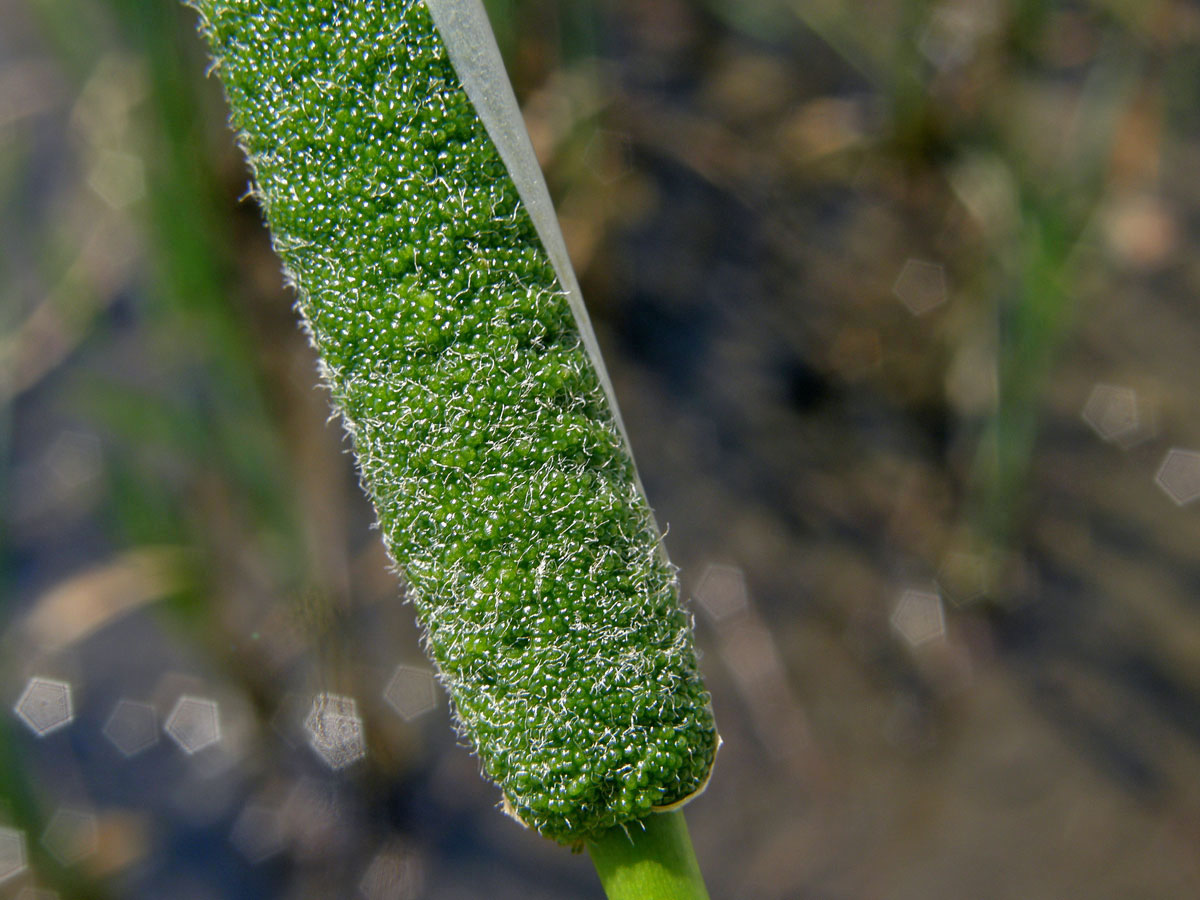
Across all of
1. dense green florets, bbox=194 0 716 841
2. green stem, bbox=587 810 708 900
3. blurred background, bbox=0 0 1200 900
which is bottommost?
blurred background, bbox=0 0 1200 900

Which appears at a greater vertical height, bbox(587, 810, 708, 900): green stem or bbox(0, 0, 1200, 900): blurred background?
bbox(587, 810, 708, 900): green stem

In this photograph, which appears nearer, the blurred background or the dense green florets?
the dense green florets

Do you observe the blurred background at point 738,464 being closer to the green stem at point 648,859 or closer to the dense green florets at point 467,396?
the dense green florets at point 467,396

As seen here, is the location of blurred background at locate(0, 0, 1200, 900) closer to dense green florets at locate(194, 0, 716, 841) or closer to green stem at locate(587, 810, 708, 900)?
dense green florets at locate(194, 0, 716, 841)

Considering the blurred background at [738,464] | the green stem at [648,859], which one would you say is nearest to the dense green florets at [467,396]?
the green stem at [648,859]

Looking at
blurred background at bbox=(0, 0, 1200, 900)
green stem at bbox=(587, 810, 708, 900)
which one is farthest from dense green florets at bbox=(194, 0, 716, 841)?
blurred background at bbox=(0, 0, 1200, 900)

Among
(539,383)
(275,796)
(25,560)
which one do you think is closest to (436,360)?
(539,383)
